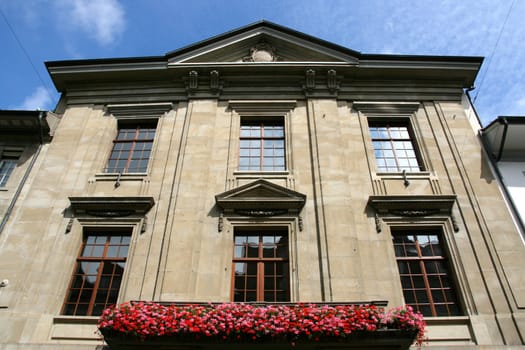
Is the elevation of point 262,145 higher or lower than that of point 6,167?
higher

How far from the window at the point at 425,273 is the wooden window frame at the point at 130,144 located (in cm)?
825

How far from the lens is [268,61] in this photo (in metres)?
13.9

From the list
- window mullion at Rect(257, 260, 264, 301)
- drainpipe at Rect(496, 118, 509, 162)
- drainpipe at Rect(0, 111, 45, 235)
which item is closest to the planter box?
window mullion at Rect(257, 260, 264, 301)

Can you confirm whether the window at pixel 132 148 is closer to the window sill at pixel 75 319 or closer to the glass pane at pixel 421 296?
the window sill at pixel 75 319

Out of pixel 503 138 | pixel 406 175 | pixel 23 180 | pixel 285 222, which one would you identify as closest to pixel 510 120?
pixel 503 138

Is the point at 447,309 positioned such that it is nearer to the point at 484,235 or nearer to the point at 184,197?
the point at 484,235

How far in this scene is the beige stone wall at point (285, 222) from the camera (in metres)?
8.84

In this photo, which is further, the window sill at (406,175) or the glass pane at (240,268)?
the window sill at (406,175)

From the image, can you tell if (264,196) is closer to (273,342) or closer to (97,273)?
(273,342)

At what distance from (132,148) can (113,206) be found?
2783 millimetres

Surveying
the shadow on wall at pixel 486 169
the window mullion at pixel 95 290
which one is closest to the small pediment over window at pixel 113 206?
the window mullion at pixel 95 290

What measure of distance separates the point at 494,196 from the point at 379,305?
17.8 feet

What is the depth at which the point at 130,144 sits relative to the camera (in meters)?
12.6

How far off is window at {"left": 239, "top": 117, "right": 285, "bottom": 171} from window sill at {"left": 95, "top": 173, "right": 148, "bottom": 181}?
10.2ft
